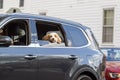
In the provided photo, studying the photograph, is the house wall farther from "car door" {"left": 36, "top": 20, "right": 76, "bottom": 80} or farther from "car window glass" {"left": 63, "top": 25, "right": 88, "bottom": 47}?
"car door" {"left": 36, "top": 20, "right": 76, "bottom": 80}

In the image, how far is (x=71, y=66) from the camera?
28.1ft

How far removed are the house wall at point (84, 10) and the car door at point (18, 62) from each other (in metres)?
14.6

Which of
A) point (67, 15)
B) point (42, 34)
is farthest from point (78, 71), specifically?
point (67, 15)

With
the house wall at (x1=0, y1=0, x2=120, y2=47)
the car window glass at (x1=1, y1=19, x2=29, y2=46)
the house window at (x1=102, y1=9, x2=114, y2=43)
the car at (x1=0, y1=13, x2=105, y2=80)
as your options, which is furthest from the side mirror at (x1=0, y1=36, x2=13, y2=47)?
the house window at (x1=102, y1=9, x2=114, y2=43)

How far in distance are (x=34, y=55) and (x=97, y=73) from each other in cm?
178

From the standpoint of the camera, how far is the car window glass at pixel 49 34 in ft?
27.2

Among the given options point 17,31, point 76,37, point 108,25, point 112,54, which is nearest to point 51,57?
point 17,31

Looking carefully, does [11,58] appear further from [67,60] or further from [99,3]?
[99,3]

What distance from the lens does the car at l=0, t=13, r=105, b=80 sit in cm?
748

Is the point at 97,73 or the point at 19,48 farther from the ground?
the point at 19,48

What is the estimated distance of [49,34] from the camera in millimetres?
8500

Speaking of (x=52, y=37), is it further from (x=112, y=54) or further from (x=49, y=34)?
(x=112, y=54)

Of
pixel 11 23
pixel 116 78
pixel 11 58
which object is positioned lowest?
pixel 116 78

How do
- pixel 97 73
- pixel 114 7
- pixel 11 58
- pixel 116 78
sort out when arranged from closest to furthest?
pixel 11 58
pixel 97 73
pixel 116 78
pixel 114 7
